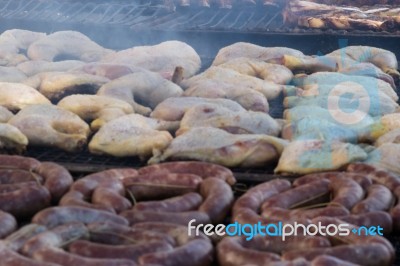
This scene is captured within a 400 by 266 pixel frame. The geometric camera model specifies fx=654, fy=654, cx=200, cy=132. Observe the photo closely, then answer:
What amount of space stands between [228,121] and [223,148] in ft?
1.65

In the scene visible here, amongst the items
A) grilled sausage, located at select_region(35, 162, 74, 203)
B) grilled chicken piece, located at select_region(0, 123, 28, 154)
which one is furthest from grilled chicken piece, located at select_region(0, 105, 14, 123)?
grilled sausage, located at select_region(35, 162, 74, 203)

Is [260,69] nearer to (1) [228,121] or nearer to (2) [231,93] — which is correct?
(2) [231,93]

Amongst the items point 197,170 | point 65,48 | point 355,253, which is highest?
point 355,253

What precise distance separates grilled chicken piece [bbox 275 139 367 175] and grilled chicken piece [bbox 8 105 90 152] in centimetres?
146

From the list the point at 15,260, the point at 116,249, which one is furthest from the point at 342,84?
the point at 15,260

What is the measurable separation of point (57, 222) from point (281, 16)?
7287 millimetres

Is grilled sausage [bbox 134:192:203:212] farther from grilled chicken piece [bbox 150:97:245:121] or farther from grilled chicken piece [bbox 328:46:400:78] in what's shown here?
grilled chicken piece [bbox 328:46:400:78]

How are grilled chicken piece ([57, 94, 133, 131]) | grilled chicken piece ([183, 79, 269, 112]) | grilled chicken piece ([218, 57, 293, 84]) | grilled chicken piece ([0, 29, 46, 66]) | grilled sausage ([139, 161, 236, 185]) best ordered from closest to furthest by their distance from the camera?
grilled sausage ([139, 161, 236, 185]) → grilled chicken piece ([57, 94, 133, 131]) → grilled chicken piece ([183, 79, 269, 112]) → grilled chicken piece ([218, 57, 293, 84]) → grilled chicken piece ([0, 29, 46, 66])

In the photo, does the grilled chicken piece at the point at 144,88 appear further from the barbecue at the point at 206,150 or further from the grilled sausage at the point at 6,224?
the grilled sausage at the point at 6,224

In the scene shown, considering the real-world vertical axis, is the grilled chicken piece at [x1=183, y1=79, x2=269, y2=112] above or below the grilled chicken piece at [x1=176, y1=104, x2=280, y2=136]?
below

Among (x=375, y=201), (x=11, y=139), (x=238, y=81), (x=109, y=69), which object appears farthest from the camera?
(x=109, y=69)

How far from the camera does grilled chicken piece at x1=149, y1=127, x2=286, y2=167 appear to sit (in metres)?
4.17

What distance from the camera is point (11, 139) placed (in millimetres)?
4371

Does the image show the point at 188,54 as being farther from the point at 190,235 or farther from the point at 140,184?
the point at 190,235
